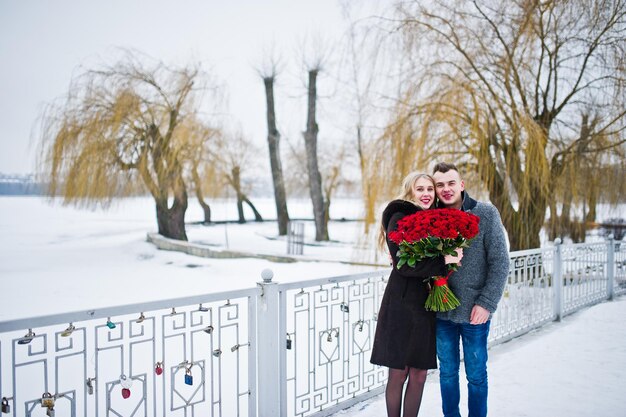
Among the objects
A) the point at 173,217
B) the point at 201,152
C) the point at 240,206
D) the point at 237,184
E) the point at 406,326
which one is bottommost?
the point at 406,326

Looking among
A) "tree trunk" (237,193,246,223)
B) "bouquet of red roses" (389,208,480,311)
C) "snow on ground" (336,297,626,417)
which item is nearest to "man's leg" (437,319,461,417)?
"bouquet of red roses" (389,208,480,311)

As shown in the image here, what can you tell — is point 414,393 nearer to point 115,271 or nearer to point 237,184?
point 115,271

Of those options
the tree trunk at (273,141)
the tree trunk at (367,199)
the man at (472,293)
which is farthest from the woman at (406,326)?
the tree trunk at (273,141)

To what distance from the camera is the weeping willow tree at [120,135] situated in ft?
40.1

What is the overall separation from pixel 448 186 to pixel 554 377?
7.03 feet

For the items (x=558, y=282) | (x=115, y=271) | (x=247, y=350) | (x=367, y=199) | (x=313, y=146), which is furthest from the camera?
(x=313, y=146)

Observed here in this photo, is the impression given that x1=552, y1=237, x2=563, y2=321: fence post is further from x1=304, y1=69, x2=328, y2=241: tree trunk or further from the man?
x1=304, y1=69, x2=328, y2=241: tree trunk

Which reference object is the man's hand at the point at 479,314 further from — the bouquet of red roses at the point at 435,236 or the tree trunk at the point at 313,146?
the tree trunk at the point at 313,146

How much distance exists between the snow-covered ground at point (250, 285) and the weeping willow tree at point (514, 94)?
1719 millimetres

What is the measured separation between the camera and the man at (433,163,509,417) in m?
2.46

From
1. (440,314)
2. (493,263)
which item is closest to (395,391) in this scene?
(440,314)

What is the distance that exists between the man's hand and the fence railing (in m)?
0.96

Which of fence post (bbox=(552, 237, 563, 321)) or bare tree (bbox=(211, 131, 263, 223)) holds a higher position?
bare tree (bbox=(211, 131, 263, 223))

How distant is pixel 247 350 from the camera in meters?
4.23
